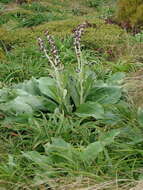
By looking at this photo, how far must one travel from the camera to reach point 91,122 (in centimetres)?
370

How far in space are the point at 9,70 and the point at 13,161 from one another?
88.4 inches

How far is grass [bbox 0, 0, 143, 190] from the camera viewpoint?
3.00 meters

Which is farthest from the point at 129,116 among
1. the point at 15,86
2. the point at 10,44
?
Result: the point at 10,44

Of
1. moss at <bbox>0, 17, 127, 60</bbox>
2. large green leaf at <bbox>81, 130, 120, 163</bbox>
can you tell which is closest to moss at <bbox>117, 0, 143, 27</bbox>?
moss at <bbox>0, 17, 127, 60</bbox>

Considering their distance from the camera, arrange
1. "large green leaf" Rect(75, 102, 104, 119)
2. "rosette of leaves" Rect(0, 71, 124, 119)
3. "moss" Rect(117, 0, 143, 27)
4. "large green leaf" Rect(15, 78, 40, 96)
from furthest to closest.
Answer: "moss" Rect(117, 0, 143, 27), "large green leaf" Rect(15, 78, 40, 96), "rosette of leaves" Rect(0, 71, 124, 119), "large green leaf" Rect(75, 102, 104, 119)

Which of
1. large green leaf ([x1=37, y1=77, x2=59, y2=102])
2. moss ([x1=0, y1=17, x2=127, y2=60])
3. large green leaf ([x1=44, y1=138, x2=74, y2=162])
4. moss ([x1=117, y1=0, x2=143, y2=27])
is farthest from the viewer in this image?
moss ([x1=117, y1=0, x2=143, y2=27])

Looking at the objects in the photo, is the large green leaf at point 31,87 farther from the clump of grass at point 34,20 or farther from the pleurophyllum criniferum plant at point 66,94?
the clump of grass at point 34,20

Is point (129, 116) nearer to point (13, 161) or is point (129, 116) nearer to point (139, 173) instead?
point (139, 173)

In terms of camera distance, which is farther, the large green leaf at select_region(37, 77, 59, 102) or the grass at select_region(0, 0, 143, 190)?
the large green leaf at select_region(37, 77, 59, 102)

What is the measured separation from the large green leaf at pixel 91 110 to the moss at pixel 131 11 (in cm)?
449

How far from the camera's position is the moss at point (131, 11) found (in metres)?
8.16

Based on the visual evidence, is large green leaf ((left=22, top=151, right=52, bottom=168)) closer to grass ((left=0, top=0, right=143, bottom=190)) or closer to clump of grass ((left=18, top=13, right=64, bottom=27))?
grass ((left=0, top=0, right=143, bottom=190))

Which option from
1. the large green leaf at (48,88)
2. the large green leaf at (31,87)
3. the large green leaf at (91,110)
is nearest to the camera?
the large green leaf at (91,110)

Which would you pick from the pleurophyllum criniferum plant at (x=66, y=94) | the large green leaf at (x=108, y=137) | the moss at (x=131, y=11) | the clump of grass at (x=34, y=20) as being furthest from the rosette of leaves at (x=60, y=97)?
the clump of grass at (x=34, y=20)
